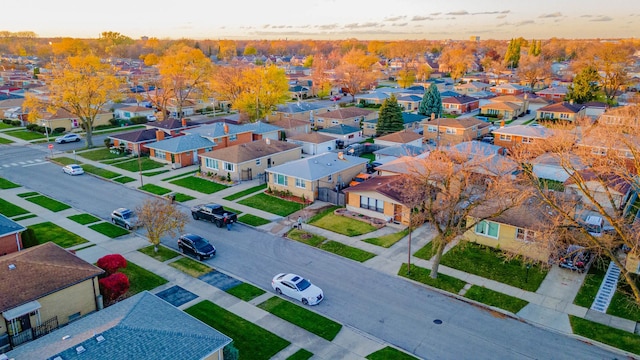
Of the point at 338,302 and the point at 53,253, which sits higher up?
the point at 53,253

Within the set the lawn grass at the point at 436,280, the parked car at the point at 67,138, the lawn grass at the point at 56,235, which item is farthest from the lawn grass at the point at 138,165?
the lawn grass at the point at 436,280

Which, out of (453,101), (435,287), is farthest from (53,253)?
(453,101)

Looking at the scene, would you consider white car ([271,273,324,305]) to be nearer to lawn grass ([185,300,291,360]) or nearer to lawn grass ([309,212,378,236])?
lawn grass ([185,300,291,360])

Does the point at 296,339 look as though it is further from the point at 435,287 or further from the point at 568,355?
the point at 568,355

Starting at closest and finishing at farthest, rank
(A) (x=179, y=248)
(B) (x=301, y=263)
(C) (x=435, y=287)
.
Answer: (C) (x=435, y=287) < (B) (x=301, y=263) < (A) (x=179, y=248)

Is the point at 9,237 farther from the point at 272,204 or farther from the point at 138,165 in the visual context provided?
the point at 138,165

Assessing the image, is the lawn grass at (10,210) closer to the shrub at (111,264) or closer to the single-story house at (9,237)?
the single-story house at (9,237)
